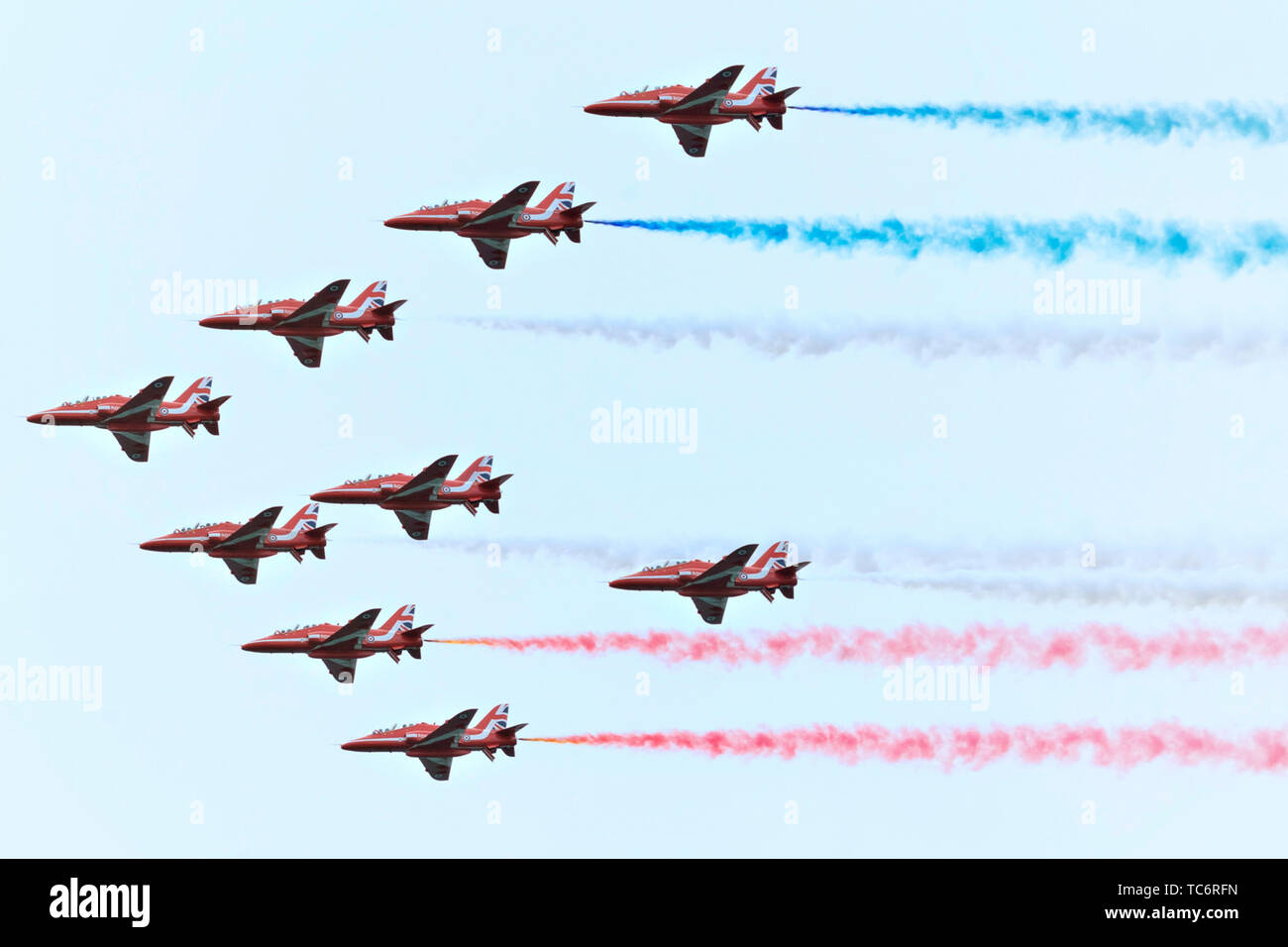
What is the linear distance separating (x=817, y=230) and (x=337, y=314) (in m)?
21.7

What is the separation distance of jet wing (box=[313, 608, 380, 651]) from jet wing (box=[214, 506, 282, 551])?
5.18 meters

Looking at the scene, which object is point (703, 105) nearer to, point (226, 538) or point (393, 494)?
point (393, 494)

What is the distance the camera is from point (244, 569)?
5320 inches

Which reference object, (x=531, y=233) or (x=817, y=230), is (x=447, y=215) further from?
(x=817, y=230)

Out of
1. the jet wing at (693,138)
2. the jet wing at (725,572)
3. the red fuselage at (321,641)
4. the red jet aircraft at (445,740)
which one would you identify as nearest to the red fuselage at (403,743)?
the red jet aircraft at (445,740)

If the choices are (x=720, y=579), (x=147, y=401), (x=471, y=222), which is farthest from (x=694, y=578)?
(x=147, y=401)

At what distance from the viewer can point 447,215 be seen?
133 metres

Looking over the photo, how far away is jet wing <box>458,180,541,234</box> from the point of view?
131 meters

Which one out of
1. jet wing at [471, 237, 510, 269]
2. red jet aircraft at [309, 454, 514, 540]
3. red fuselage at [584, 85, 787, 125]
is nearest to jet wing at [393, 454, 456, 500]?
red jet aircraft at [309, 454, 514, 540]

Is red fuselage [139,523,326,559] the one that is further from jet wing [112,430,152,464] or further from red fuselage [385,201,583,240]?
red fuselage [385,201,583,240]

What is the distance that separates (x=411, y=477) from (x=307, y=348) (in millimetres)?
7737

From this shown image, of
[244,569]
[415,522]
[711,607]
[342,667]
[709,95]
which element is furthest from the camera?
[244,569]
